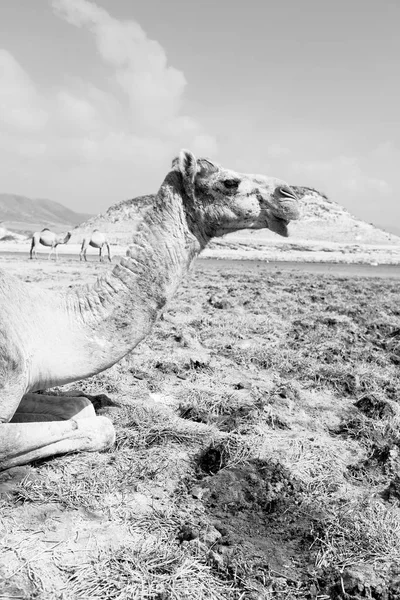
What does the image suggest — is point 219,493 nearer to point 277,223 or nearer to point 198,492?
point 198,492

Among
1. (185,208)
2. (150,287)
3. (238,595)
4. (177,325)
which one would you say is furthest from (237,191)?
(177,325)

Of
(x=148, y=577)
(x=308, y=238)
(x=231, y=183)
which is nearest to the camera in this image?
(x=148, y=577)

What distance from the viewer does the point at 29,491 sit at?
3346 millimetres

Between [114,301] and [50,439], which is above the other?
[114,301]

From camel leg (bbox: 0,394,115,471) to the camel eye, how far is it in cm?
212

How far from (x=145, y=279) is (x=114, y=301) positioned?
0.29m

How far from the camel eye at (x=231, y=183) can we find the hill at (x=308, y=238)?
3383 centimetres

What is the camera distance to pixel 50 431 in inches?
143

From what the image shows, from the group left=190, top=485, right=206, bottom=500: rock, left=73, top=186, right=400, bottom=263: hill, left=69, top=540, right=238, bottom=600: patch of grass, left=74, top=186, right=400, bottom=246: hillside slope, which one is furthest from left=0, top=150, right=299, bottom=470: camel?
left=74, top=186, right=400, bottom=246: hillside slope

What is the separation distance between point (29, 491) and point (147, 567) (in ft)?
3.69

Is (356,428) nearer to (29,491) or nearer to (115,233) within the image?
(29,491)

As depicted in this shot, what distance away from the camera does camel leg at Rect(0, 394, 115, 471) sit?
341 centimetres

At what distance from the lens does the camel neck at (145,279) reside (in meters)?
3.77

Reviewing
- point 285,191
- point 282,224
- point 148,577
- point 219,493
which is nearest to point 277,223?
point 282,224
